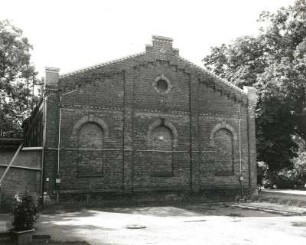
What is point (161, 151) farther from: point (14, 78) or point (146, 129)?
point (14, 78)

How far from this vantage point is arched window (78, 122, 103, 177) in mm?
20969

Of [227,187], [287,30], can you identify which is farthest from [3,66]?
[287,30]

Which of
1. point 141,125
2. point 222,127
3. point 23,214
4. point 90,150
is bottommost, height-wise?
point 23,214

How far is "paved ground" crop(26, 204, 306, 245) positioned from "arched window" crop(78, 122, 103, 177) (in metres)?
2.45

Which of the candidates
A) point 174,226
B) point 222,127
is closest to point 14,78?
point 222,127

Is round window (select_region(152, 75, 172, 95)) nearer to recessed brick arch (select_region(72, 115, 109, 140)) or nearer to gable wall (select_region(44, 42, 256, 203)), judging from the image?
gable wall (select_region(44, 42, 256, 203))

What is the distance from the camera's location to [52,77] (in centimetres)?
2064

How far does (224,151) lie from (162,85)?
18.4ft

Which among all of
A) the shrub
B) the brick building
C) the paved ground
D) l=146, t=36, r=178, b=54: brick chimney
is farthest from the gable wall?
the shrub

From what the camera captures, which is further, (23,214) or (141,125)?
(141,125)

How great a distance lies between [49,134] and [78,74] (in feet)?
11.8

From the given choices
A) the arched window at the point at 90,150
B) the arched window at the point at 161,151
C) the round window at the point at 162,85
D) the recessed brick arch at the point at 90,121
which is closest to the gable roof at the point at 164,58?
the round window at the point at 162,85

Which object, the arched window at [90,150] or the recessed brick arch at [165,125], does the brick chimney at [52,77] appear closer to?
the arched window at [90,150]

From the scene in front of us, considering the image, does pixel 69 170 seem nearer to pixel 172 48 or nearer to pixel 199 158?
pixel 199 158
